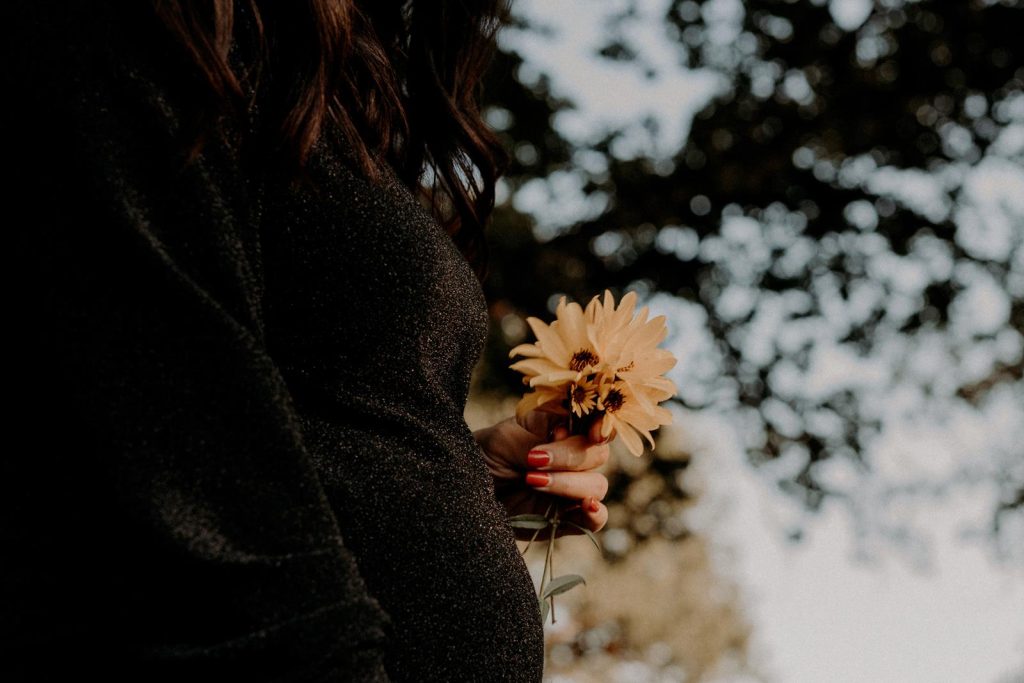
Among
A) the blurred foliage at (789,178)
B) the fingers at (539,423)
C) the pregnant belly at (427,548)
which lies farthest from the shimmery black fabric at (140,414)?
the blurred foliage at (789,178)

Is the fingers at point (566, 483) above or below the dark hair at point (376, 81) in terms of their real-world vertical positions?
below

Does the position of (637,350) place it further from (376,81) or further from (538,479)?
(376,81)

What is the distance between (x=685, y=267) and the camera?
709 cm

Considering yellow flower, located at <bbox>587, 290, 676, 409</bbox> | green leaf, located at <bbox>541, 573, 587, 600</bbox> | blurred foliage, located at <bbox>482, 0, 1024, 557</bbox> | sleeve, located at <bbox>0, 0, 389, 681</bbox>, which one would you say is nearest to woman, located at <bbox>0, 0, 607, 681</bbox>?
sleeve, located at <bbox>0, 0, 389, 681</bbox>

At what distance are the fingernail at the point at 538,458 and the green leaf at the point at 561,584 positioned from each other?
0.18m

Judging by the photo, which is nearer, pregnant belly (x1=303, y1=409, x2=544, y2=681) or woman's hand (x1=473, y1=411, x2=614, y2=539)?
pregnant belly (x1=303, y1=409, x2=544, y2=681)

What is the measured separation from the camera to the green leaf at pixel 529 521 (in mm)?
1540

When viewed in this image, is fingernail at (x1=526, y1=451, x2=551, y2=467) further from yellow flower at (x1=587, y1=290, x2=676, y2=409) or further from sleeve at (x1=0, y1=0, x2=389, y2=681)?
sleeve at (x1=0, y1=0, x2=389, y2=681)

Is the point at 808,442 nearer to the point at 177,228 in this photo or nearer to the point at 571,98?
the point at 571,98

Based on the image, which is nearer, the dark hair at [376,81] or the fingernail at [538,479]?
the dark hair at [376,81]

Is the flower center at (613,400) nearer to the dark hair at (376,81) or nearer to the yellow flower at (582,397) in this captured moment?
the yellow flower at (582,397)

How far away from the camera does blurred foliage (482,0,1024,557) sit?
6848mm

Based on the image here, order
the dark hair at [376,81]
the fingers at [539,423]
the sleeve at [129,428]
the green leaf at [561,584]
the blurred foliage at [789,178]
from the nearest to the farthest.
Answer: the sleeve at [129,428] < the dark hair at [376,81] < the green leaf at [561,584] < the fingers at [539,423] < the blurred foliage at [789,178]

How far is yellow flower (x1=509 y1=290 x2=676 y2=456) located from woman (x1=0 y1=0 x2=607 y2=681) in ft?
1.58
